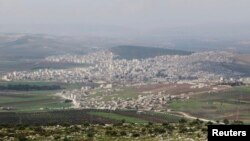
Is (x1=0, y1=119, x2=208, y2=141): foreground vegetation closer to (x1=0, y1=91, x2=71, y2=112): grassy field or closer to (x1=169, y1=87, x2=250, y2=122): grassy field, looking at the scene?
(x1=169, y1=87, x2=250, y2=122): grassy field

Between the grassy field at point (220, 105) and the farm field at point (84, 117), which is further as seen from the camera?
the grassy field at point (220, 105)

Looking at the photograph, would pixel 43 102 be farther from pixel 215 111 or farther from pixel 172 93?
pixel 215 111

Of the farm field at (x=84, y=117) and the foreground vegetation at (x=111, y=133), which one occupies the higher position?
the foreground vegetation at (x=111, y=133)

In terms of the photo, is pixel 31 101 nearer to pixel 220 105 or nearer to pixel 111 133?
pixel 220 105

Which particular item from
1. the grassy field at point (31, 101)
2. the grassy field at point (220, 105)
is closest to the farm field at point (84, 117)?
the grassy field at point (220, 105)

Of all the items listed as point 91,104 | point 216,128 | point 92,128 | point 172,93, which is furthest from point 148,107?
point 216,128

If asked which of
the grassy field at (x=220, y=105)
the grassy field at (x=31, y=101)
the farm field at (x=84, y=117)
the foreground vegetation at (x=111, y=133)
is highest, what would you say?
the foreground vegetation at (x=111, y=133)

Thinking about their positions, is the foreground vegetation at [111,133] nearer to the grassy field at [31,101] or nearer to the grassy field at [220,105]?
the grassy field at [220,105]

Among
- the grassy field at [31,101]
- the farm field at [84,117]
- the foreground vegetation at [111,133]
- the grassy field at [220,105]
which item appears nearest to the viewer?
the foreground vegetation at [111,133]

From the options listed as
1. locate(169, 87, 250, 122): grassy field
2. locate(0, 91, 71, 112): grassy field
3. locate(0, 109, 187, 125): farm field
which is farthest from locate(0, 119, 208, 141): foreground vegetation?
locate(0, 91, 71, 112): grassy field
